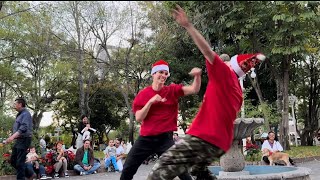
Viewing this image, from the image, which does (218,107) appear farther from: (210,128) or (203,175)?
(203,175)

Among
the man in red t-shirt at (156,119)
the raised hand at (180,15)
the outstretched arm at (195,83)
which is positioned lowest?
the man in red t-shirt at (156,119)

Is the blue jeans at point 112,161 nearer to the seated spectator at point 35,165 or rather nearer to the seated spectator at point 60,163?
the seated spectator at point 60,163

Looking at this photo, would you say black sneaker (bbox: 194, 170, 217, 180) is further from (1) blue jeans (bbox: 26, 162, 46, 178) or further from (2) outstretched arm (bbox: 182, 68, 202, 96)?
(1) blue jeans (bbox: 26, 162, 46, 178)

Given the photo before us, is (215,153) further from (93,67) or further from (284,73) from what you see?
(93,67)

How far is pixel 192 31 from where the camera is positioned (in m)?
3.41

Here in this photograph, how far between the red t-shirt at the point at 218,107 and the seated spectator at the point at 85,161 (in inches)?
407

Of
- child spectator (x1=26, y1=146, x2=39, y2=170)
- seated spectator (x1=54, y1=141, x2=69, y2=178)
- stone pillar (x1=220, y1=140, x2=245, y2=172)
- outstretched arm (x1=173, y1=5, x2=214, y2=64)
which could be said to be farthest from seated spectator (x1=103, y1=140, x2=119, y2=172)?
outstretched arm (x1=173, y1=5, x2=214, y2=64)

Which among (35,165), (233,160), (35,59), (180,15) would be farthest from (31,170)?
(35,59)

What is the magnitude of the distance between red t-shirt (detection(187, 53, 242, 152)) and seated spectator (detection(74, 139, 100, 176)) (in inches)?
407

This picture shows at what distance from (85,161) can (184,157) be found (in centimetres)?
1076

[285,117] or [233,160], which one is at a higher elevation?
[285,117]

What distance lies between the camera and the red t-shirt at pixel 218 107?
11.9 ft

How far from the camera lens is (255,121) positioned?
845 centimetres

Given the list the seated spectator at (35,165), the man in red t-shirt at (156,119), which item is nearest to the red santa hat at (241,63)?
the man in red t-shirt at (156,119)
